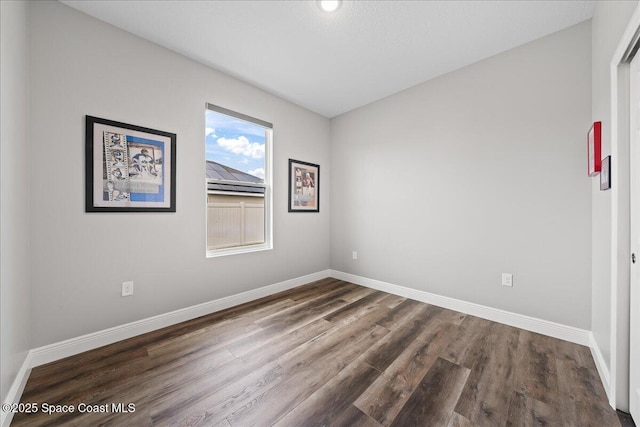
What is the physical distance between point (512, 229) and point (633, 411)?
4.68 ft

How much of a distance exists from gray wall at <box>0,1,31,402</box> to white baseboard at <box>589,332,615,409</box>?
3382mm

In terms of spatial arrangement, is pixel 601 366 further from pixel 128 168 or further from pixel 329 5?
pixel 128 168

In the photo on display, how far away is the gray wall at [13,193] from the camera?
4.30 ft

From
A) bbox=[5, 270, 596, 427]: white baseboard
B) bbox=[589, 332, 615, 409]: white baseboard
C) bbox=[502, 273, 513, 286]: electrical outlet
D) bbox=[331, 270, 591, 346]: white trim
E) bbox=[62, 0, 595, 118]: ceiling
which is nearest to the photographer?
bbox=[589, 332, 615, 409]: white baseboard

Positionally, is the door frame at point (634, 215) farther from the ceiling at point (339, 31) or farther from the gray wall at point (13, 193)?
the gray wall at point (13, 193)

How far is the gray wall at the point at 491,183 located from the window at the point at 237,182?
1465 mm

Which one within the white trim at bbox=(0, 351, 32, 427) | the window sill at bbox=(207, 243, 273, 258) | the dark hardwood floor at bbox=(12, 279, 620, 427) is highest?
the window sill at bbox=(207, 243, 273, 258)

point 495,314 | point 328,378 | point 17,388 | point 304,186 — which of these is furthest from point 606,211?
point 17,388

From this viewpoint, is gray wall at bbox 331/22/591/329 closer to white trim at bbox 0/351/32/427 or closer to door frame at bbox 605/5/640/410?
door frame at bbox 605/5/640/410

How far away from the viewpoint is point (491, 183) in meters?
2.52

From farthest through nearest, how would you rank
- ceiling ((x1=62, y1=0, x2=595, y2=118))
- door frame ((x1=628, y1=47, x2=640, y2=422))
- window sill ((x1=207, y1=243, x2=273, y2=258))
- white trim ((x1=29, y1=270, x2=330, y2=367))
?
window sill ((x1=207, y1=243, x2=273, y2=258))
ceiling ((x1=62, y1=0, x2=595, y2=118))
white trim ((x1=29, y1=270, x2=330, y2=367))
door frame ((x1=628, y1=47, x2=640, y2=422))

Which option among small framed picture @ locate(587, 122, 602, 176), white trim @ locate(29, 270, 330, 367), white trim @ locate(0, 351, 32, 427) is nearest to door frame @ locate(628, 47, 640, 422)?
small framed picture @ locate(587, 122, 602, 176)

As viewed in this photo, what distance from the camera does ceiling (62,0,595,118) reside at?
1924 millimetres

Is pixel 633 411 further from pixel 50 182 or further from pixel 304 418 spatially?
pixel 50 182
